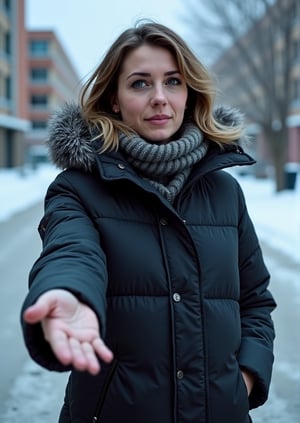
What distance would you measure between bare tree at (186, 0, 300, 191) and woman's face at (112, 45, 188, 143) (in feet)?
59.1

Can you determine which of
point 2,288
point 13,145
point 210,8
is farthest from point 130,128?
point 13,145

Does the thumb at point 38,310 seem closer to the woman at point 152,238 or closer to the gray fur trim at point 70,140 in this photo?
the woman at point 152,238

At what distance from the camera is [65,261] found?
4.51 feet

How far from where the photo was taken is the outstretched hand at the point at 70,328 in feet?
3.65

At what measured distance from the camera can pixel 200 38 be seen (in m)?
21.3

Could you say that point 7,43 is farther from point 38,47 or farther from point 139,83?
point 139,83

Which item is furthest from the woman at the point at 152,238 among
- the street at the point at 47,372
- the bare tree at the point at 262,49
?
the bare tree at the point at 262,49

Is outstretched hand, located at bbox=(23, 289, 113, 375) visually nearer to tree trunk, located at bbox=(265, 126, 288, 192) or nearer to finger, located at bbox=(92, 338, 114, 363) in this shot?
finger, located at bbox=(92, 338, 114, 363)

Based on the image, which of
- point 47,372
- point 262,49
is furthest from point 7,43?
point 47,372

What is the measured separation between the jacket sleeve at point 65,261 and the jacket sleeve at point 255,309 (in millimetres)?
629

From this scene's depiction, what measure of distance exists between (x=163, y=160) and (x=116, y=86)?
34cm

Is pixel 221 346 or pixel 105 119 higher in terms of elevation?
pixel 105 119

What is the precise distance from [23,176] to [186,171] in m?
35.3

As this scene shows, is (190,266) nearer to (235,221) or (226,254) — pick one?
(226,254)
